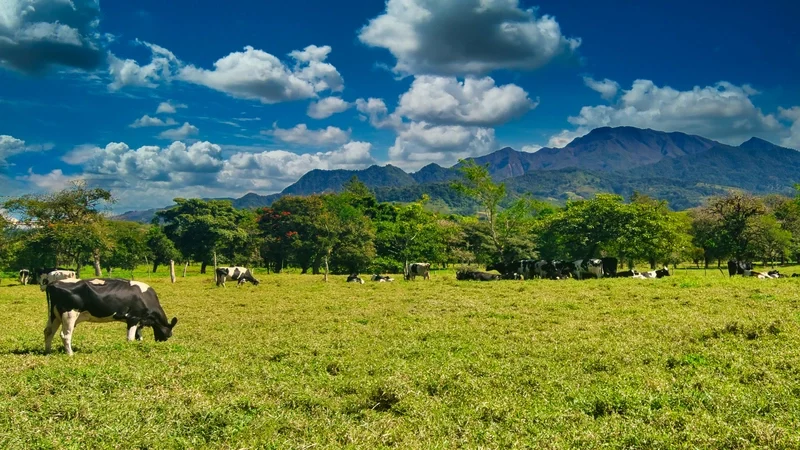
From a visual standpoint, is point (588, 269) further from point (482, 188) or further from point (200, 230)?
point (200, 230)

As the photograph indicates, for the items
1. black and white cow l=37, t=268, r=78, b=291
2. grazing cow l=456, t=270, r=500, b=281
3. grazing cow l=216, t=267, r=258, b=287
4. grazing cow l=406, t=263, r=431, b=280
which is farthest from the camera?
grazing cow l=406, t=263, r=431, b=280

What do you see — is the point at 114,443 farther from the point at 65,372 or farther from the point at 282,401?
the point at 65,372

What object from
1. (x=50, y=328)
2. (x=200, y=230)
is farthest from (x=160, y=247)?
(x=50, y=328)

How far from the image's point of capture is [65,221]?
54.4 m

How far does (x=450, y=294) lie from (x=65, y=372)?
21981 mm

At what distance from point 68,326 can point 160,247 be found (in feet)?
243

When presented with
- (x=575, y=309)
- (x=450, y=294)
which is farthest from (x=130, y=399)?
(x=450, y=294)

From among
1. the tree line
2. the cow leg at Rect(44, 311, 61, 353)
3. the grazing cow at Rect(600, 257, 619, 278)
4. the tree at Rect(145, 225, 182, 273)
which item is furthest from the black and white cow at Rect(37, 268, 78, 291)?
the grazing cow at Rect(600, 257, 619, 278)

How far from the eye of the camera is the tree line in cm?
5403

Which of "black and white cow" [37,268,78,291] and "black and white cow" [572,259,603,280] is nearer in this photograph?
"black and white cow" [572,259,603,280]

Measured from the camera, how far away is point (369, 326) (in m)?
18.0

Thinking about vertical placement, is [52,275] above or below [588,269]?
below

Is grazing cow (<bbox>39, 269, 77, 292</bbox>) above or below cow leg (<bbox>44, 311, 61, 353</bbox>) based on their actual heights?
below

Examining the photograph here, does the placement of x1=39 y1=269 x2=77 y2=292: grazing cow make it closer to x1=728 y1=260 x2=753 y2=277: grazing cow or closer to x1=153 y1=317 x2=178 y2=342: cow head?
x1=153 y1=317 x2=178 y2=342: cow head
